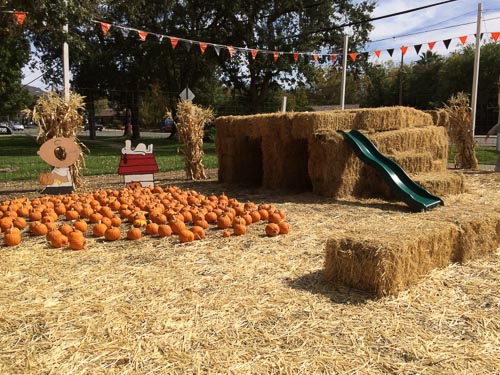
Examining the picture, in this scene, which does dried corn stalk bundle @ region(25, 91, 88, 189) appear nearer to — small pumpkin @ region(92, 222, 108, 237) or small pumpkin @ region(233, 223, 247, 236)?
small pumpkin @ region(92, 222, 108, 237)

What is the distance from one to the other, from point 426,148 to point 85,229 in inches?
255

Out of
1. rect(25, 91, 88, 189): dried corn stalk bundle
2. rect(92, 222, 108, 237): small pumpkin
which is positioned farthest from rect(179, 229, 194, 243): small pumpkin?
rect(25, 91, 88, 189): dried corn stalk bundle

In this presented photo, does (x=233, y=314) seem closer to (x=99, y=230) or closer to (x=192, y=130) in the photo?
(x=99, y=230)

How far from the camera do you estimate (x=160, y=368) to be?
6.84 ft

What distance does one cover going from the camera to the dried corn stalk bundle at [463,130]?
11180 mm

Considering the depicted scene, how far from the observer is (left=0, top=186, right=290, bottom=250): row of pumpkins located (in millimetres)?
4549

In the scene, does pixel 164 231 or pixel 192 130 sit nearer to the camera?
pixel 164 231

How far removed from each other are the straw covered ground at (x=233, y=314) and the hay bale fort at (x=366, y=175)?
13 cm

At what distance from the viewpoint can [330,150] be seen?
274 inches

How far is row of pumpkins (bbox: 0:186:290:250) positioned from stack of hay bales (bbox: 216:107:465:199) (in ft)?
6.23

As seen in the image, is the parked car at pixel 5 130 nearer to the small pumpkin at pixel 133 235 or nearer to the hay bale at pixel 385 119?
the hay bale at pixel 385 119

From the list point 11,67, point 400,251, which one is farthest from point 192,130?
point 11,67

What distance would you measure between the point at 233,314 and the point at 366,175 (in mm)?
5205

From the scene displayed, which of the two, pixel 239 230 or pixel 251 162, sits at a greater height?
pixel 251 162
